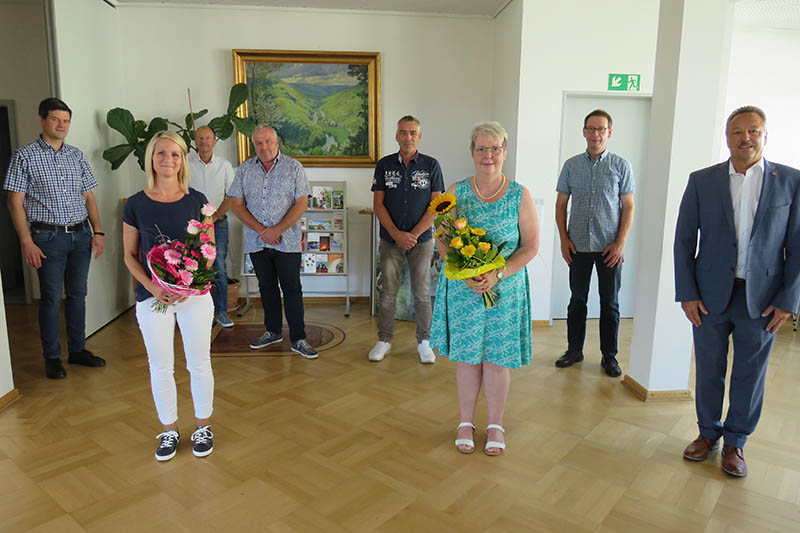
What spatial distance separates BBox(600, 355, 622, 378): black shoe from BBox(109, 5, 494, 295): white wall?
2.77m

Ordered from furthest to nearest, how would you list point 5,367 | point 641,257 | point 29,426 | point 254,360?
point 254,360, point 641,257, point 5,367, point 29,426

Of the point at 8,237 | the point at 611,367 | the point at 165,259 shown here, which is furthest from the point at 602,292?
the point at 8,237

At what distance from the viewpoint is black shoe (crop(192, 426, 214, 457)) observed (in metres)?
2.79

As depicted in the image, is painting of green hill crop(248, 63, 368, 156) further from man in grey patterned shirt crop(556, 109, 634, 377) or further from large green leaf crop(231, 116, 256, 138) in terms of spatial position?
man in grey patterned shirt crop(556, 109, 634, 377)

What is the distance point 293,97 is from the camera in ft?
19.2

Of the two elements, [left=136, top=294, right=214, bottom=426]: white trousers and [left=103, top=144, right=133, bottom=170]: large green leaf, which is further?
[left=103, top=144, right=133, bottom=170]: large green leaf

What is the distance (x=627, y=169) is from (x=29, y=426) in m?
4.15

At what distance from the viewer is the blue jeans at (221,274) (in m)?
5.25

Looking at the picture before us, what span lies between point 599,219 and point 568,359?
1.09m

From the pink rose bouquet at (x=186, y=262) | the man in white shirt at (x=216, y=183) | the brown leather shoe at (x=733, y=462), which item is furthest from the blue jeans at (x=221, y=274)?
the brown leather shoe at (x=733, y=462)

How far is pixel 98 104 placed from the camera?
511cm

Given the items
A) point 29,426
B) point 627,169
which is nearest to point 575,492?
point 627,169

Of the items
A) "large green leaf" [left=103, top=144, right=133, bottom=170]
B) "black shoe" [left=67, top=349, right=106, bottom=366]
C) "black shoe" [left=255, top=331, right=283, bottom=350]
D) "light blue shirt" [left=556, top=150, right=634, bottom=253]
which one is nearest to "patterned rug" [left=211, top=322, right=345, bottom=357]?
"black shoe" [left=255, top=331, right=283, bottom=350]

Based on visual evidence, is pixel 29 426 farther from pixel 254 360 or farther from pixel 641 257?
pixel 641 257
